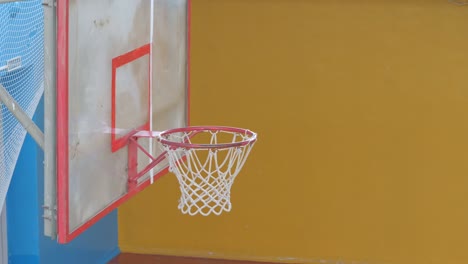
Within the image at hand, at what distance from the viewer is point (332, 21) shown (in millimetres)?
8492

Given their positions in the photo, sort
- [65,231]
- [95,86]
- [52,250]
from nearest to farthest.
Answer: [65,231]
[95,86]
[52,250]

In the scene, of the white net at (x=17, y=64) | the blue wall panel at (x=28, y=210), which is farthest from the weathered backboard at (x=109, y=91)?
the blue wall panel at (x=28, y=210)

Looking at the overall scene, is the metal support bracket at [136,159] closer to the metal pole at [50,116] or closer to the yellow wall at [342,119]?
the metal pole at [50,116]

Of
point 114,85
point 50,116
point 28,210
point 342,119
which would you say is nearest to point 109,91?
point 114,85

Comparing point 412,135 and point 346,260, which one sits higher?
point 412,135

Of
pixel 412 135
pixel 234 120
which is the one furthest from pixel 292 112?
pixel 412 135

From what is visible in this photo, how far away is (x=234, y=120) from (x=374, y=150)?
50.8 inches

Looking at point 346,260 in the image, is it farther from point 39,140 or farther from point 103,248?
point 39,140

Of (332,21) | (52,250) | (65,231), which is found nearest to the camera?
(65,231)

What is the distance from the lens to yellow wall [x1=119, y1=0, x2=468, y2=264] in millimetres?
8469

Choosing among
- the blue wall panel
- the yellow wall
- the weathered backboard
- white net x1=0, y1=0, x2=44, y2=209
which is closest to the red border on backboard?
the weathered backboard

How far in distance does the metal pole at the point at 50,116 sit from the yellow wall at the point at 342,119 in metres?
4.28

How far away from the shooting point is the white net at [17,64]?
5793mm

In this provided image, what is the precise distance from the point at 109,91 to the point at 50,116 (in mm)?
767
